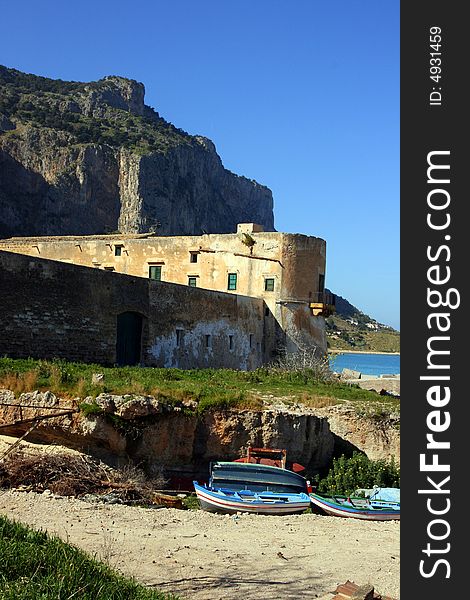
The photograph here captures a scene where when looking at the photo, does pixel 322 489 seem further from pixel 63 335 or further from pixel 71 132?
pixel 71 132

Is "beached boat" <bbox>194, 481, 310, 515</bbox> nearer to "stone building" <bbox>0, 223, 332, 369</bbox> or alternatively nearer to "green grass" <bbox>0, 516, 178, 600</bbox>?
"green grass" <bbox>0, 516, 178, 600</bbox>

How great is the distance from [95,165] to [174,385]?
87.2 metres

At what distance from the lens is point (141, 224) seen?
10725 centimetres

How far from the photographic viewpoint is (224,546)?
1295 centimetres

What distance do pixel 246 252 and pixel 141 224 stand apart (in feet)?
242

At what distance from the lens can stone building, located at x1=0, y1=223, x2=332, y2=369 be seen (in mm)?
29406

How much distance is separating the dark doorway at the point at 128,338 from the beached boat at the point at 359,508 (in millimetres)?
10846

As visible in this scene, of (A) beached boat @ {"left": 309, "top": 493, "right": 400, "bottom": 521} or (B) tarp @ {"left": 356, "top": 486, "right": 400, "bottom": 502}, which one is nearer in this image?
(A) beached boat @ {"left": 309, "top": 493, "right": 400, "bottom": 521}

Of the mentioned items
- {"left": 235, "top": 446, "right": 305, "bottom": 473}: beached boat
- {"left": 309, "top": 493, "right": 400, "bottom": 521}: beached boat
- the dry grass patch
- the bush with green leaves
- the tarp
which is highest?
the dry grass patch

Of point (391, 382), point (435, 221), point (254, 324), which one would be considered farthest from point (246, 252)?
point (435, 221)

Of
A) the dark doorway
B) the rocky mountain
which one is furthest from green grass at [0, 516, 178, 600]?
the rocky mountain

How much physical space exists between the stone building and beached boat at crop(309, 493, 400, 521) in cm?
1209

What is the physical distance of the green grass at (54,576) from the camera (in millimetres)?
7922

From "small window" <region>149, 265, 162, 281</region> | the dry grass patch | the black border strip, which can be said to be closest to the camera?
the black border strip
